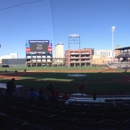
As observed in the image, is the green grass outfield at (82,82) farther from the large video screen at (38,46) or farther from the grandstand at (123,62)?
the large video screen at (38,46)

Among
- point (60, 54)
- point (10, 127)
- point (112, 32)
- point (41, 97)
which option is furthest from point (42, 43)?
point (10, 127)

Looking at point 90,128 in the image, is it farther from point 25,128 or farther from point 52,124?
point 25,128

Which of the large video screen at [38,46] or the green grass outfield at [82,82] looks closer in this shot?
the green grass outfield at [82,82]

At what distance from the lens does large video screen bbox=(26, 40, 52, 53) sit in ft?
278

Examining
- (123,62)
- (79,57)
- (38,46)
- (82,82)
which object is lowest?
(82,82)

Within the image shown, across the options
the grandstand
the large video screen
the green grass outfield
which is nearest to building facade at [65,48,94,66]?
the large video screen

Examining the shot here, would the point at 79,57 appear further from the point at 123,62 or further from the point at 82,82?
the point at 82,82

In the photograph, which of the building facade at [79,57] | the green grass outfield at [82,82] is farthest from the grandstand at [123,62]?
the green grass outfield at [82,82]

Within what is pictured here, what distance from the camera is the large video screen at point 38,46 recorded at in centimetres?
8462

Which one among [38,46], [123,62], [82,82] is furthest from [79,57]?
[82,82]

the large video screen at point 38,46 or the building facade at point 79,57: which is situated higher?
the large video screen at point 38,46

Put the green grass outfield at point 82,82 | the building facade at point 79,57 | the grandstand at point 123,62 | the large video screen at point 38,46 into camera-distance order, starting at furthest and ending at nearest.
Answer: the building facade at point 79,57
the large video screen at point 38,46
the grandstand at point 123,62
the green grass outfield at point 82,82

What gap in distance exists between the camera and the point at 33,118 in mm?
3410

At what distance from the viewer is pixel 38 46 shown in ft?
277
